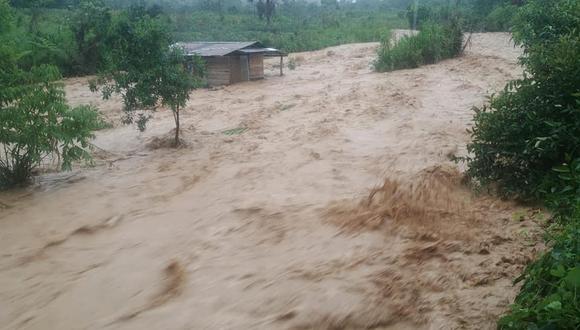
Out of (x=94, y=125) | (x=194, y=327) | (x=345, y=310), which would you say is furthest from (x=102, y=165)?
(x=345, y=310)

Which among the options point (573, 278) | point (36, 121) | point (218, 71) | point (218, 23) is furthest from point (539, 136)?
point (218, 23)

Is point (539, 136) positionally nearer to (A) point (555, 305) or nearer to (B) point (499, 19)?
(A) point (555, 305)

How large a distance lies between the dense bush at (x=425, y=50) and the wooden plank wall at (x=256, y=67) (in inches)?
180

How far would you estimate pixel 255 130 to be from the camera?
1072 cm

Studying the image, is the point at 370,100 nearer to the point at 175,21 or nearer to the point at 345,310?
the point at 345,310

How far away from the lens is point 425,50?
1750 centimetres

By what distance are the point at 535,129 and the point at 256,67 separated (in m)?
15.0

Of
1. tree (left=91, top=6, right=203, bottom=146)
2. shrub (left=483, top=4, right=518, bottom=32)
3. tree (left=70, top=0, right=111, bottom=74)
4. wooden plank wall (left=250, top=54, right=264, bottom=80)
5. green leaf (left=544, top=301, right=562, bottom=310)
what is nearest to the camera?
green leaf (left=544, top=301, right=562, bottom=310)

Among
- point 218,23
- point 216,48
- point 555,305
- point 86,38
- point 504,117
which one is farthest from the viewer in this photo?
point 218,23

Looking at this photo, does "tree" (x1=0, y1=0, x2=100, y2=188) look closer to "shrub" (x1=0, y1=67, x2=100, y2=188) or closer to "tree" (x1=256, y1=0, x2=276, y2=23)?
"shrub" (x1=0, y1=67, x2=100, y2=188)

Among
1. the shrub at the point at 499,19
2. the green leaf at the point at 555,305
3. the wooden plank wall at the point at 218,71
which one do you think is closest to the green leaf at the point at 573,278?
the green leaf at the point at 555,305

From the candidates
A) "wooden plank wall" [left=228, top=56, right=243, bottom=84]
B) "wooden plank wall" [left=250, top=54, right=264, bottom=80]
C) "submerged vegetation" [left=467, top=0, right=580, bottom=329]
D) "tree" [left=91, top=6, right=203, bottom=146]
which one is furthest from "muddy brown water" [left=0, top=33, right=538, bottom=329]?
"wooden plank wall" [left=250, top=54, right=264, bottom=80]

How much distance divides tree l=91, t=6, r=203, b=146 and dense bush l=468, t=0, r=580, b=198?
6.10 m

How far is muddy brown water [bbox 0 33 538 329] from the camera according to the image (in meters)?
3.84
